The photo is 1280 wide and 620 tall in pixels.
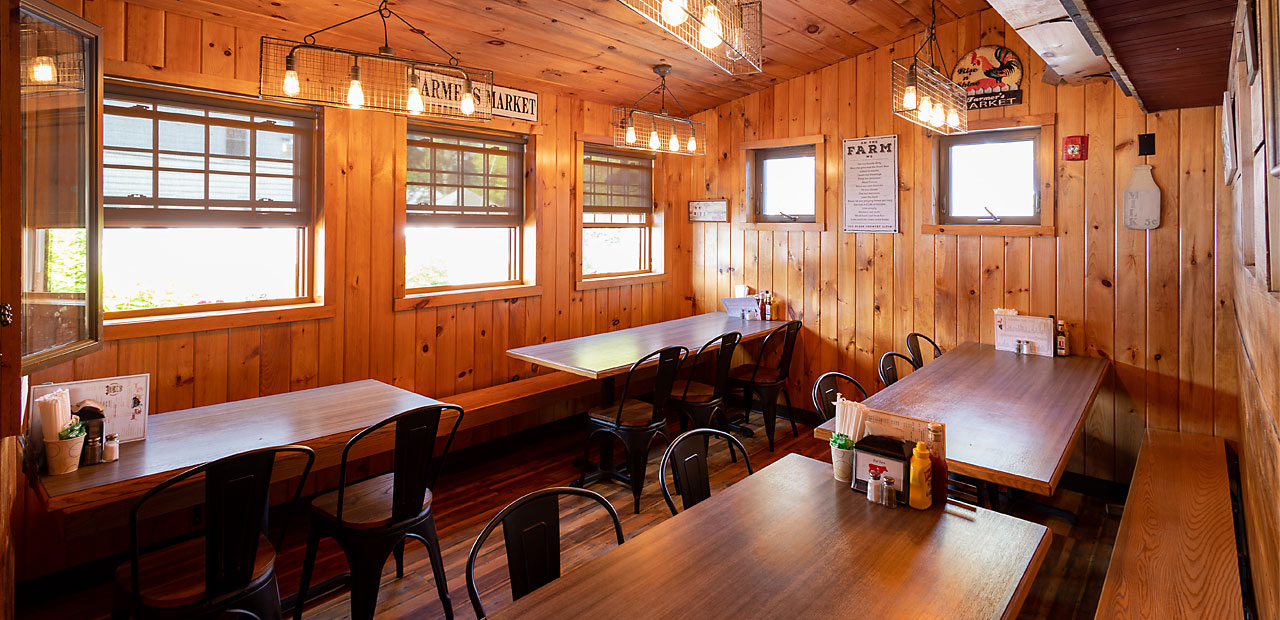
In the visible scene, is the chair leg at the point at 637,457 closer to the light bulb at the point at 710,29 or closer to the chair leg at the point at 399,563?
the chair leg at the point at 399,563

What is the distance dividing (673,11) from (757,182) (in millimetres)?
3569

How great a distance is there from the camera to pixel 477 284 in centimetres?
436

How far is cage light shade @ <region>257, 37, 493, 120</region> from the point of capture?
2.63 metres

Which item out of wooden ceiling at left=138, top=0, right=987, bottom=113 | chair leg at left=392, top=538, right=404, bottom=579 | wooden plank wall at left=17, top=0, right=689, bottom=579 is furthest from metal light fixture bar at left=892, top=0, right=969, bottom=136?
chair leg at left=392, top=538, right=404, bottom=579

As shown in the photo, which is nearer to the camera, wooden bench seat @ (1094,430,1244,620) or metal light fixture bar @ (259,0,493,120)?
wooden bench seat @ (1094,430,1244,620)

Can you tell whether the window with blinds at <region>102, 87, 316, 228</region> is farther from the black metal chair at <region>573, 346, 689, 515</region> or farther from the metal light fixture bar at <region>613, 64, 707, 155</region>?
the black metal chair at <region>573, 346, 689, 515</region>

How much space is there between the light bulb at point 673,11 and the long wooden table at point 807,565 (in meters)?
1.30

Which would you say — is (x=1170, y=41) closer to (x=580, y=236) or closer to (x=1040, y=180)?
(x=1040, y=180)

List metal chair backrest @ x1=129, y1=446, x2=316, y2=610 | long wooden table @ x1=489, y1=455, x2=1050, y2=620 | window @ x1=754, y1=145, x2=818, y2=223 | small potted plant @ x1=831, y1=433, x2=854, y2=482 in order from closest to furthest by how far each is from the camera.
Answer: long wooden table @ x1=489, y1=455, x2=1050, y2=620 < metal chair backrest @ x1=129, y1=446, x2=316, y2=610 < small potted plant @ x1=831, y1=433, x2=854, y2=482 < window @ x1=754, y1=145, x2=818, y2=223

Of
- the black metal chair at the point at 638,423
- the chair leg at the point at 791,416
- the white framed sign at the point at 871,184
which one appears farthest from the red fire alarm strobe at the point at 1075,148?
the black metal chair at the point at 638,423

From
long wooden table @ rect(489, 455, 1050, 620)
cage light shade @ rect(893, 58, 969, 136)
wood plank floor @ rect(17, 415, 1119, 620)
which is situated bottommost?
wood plank floor @ rect(17, 415, 1119, 620)

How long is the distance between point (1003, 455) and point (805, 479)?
2.17 ft

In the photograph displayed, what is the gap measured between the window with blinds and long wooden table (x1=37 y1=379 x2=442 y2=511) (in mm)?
849

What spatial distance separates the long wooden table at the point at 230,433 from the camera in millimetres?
2127
